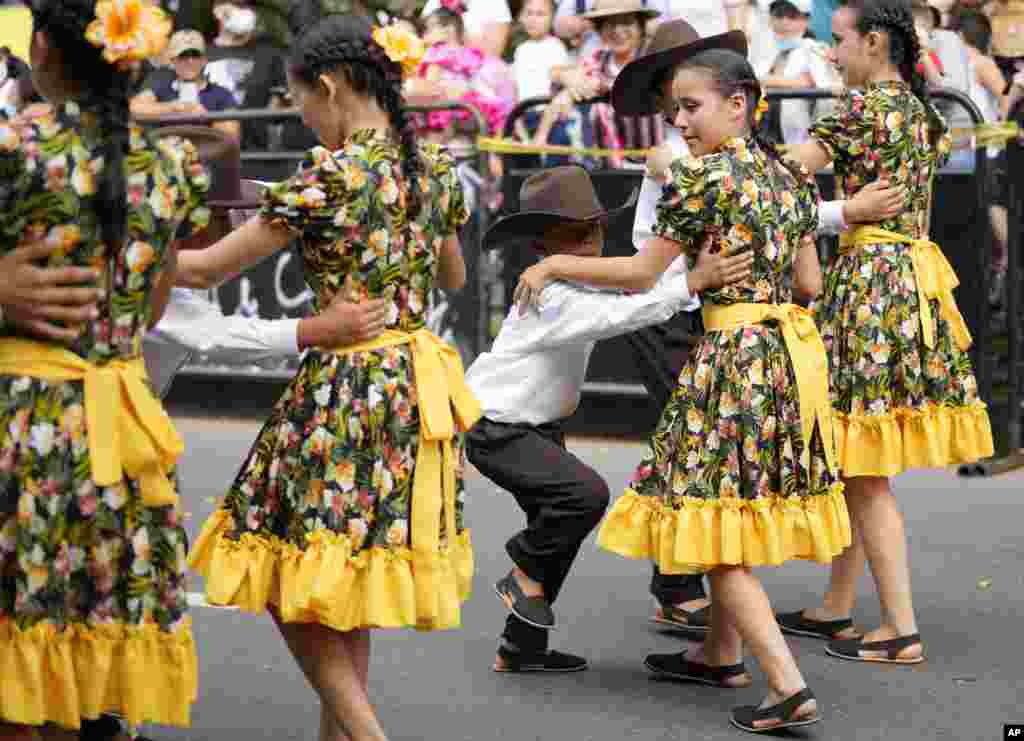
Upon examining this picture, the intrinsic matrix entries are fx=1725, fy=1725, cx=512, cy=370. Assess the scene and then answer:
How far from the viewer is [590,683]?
223 inches

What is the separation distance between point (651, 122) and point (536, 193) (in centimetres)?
439

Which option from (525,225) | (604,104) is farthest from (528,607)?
(604,104)

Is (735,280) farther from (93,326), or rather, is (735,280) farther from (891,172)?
(93,326)

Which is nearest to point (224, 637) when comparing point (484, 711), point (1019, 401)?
point (484, 711)

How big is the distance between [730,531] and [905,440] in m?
1.22

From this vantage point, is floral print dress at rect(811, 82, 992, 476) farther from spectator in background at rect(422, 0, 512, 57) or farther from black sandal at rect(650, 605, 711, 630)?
spectator in background at rect(422, 0, 512, 57)

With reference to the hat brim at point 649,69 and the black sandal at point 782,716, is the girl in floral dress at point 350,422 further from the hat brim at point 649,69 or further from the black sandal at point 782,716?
the hat brim at point 649,69

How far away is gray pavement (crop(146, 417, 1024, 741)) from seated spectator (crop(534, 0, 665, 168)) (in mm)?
3227

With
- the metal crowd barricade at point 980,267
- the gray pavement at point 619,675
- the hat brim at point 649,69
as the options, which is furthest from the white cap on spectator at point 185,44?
the hat brim at point 649,69

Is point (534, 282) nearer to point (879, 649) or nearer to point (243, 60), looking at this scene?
point (879, 649)

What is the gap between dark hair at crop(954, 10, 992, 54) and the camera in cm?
1123

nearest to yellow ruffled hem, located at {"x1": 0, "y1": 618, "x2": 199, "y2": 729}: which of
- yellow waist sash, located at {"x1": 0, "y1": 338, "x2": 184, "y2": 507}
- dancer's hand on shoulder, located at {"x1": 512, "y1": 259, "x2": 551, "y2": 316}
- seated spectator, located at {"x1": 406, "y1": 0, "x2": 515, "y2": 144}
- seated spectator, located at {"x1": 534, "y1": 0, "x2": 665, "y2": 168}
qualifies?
yellow waist sash, located at {"x1": 0, "y1": 338, "x2": 184, "y2": 507}

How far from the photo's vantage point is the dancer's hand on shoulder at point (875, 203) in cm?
589

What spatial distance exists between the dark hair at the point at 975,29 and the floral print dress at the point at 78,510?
851cm
